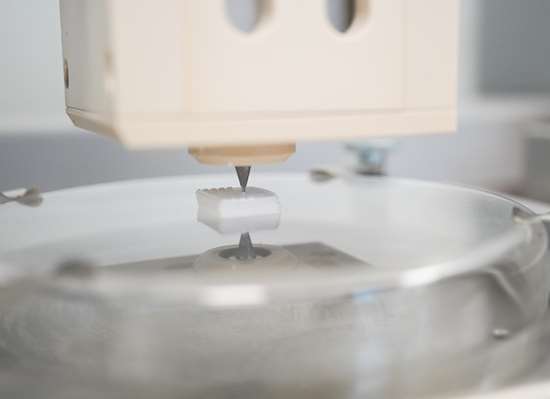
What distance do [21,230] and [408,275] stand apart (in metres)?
0.28

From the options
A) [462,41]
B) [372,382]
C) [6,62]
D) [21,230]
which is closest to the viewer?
[372,382]

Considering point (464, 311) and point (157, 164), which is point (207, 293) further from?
point (157, 164)

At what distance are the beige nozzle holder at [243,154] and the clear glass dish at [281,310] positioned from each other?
6 cm

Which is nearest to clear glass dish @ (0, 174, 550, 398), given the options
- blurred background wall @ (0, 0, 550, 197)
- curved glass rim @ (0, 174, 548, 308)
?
curved glass rim @ (0, 174, 548, 308)

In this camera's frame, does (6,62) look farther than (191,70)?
Yes

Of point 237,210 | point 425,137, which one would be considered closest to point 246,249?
point 237,210

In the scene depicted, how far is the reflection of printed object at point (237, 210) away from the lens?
488mm

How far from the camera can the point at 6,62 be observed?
26.3 inches

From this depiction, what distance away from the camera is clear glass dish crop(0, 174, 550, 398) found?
0.34 m

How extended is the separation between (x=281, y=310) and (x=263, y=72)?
127 mm

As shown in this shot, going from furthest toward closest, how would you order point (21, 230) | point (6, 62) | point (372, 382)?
1. point (6, 62)
2. point (21, 230)
3. point (372, 382)

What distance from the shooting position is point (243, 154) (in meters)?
0.44

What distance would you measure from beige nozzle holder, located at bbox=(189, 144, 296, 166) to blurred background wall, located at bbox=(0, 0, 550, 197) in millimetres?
288

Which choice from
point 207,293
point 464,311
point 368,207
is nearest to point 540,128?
point 368,207
